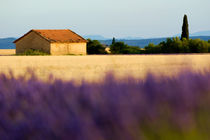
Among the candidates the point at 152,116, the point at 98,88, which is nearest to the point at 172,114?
the point at 152,116

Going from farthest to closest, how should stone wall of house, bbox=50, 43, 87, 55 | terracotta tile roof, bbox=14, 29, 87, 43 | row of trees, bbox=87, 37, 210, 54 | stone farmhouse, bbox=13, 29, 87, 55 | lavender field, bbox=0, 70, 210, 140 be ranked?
terracotta tile roof, bbox=14, 29, 87, 43, stone farmhouse, bbox=13, 29, 87, 55, stone wall of house, bbox=50, 43, 87, 55, row of trees, bbox=87, 37, 210, 54, lavender field, bbox=0, 70, 210, 140

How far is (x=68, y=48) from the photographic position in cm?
3691

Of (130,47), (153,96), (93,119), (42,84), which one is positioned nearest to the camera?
(93,119)

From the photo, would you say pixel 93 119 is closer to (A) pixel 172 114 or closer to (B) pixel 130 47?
(A) pixel 172 114

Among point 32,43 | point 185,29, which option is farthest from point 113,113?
point 185,29

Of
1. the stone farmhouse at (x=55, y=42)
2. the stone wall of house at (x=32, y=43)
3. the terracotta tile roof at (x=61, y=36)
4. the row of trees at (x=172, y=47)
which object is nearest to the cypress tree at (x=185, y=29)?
the row of trees at (x=172, y=47)

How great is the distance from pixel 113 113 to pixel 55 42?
35637 millimetres

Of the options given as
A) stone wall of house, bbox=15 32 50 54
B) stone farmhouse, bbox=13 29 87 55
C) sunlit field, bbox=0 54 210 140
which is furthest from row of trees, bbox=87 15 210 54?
sunlit field, bbox=0 54 210 140

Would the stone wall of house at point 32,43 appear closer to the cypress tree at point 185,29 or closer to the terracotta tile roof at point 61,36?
the terracotta tile roof at point 61,36

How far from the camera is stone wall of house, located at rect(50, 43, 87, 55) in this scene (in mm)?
36188

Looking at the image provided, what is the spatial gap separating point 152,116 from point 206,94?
0.31 metres

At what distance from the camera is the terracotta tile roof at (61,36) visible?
121 ft

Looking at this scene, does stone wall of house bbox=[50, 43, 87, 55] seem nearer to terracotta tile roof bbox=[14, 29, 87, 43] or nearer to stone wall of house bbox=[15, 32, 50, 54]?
terracotta tile roof bbox=[14, 29, 87, 43]

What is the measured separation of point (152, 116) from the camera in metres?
0.84
